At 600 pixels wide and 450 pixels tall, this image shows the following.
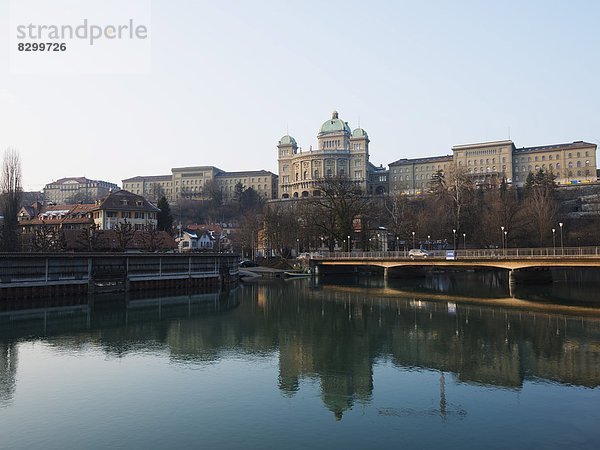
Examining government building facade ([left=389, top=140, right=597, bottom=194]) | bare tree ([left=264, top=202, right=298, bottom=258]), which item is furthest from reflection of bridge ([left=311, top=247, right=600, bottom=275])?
government building facade ([left=389, top=140, right=597, bottom=194])

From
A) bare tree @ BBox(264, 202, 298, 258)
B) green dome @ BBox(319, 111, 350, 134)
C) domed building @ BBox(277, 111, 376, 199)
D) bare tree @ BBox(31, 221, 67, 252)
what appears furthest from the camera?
green dome @ BBox(319, 111, 350, 134)

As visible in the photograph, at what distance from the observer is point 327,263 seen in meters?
81.2

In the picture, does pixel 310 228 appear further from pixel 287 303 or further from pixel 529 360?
pixel 529 360

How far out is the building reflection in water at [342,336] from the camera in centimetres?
2197

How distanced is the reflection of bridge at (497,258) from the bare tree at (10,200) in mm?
44084

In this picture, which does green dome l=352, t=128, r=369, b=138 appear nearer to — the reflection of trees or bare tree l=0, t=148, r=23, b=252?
bare tree l=0, t=148, r=23, b=252

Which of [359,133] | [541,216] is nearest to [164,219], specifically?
[541,216]

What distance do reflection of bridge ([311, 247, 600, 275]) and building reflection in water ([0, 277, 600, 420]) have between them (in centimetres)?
918

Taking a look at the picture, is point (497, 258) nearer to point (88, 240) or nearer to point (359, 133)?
point (88, 240)

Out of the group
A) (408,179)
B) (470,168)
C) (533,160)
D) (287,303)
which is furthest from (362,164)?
(287,303)

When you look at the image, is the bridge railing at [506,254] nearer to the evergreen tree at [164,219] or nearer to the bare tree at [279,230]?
the bare tree at [279,230]

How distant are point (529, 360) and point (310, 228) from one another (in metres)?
65.9

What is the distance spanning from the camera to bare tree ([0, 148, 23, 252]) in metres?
62.2

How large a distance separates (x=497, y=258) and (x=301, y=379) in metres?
41.8
